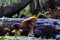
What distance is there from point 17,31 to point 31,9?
4.92 meters

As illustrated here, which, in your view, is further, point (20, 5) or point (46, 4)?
point (46, 4)

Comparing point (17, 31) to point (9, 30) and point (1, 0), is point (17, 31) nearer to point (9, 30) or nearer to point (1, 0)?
point (9, 30)

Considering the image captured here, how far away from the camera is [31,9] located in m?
8.62

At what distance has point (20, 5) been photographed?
6.43 metres

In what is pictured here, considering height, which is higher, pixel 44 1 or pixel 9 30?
pixel 44 1

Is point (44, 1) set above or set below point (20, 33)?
above

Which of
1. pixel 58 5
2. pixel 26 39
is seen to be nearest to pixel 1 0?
pixel 58 5

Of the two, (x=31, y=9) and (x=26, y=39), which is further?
(x=31, y=9)

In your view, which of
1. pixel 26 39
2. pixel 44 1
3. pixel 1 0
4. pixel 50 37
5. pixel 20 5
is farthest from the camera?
pixel 44 1

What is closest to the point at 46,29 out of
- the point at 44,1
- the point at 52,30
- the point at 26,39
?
the point at 52,30

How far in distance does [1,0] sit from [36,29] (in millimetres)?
3756

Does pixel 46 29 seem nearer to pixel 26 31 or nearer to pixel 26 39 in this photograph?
pixel 26 31

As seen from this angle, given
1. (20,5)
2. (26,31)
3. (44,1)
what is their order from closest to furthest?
(26,31)
(20,5)
(44,1)

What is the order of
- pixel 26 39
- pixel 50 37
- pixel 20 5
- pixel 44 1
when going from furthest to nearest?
1. pixel 44 1
2. pixel 20 5
3. pixel 50 37
4. pixel 26 39
